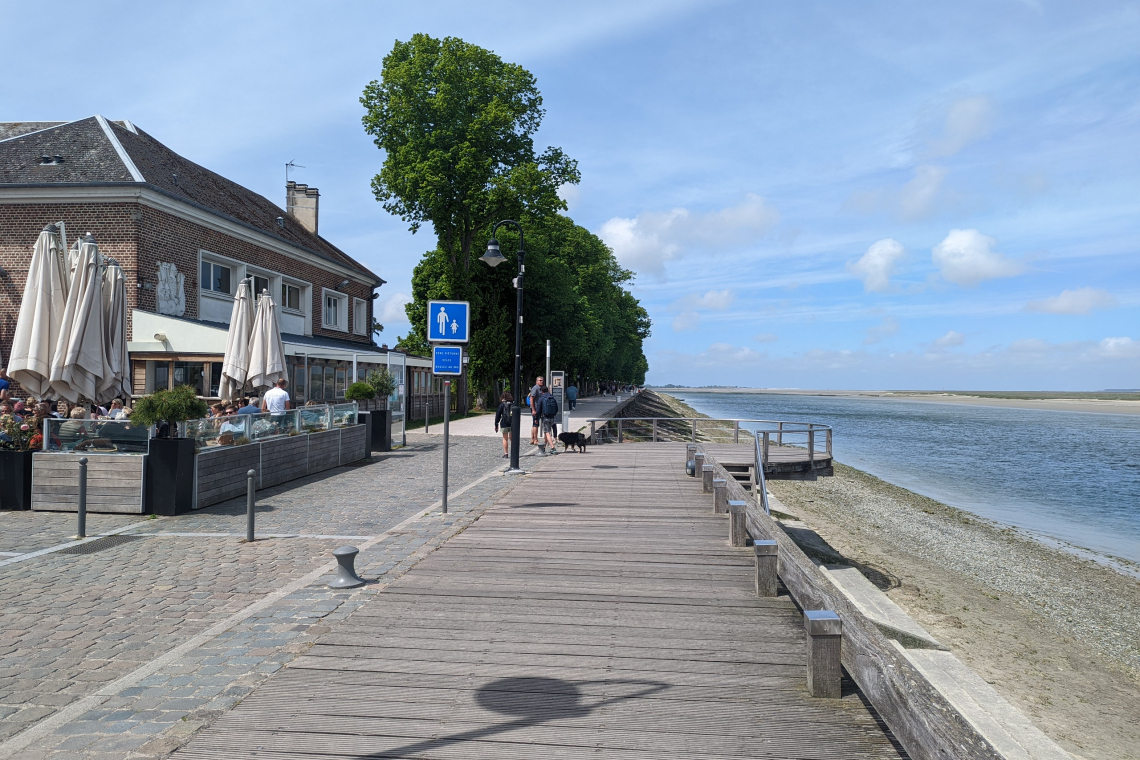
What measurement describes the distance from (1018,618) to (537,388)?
11277 millimetres

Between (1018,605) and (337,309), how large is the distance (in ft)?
96.8

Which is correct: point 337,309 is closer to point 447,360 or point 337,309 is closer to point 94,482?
point 94,482

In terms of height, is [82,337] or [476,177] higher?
[476,177]

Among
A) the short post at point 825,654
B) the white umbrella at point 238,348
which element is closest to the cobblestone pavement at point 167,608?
the short post at point 825,654

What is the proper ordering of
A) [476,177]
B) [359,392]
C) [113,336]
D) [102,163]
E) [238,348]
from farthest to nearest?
[476,177] → [102,163] → [359,392] → [238,348] → [113,336]

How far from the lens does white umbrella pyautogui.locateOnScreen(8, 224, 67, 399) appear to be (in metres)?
11.2

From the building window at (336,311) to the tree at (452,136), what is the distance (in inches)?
192

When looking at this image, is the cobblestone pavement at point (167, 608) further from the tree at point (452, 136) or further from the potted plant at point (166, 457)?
the tree at point (452, 136)

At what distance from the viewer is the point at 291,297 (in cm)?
2992

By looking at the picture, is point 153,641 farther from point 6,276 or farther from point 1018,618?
point 6,276

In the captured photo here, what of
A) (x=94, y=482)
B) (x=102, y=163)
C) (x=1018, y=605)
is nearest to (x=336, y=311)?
(x=102, y=163)

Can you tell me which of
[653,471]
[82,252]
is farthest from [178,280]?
[653,471]

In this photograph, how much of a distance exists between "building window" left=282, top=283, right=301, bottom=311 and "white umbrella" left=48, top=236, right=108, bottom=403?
17.4 metres

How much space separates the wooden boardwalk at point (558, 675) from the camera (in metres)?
3.46
